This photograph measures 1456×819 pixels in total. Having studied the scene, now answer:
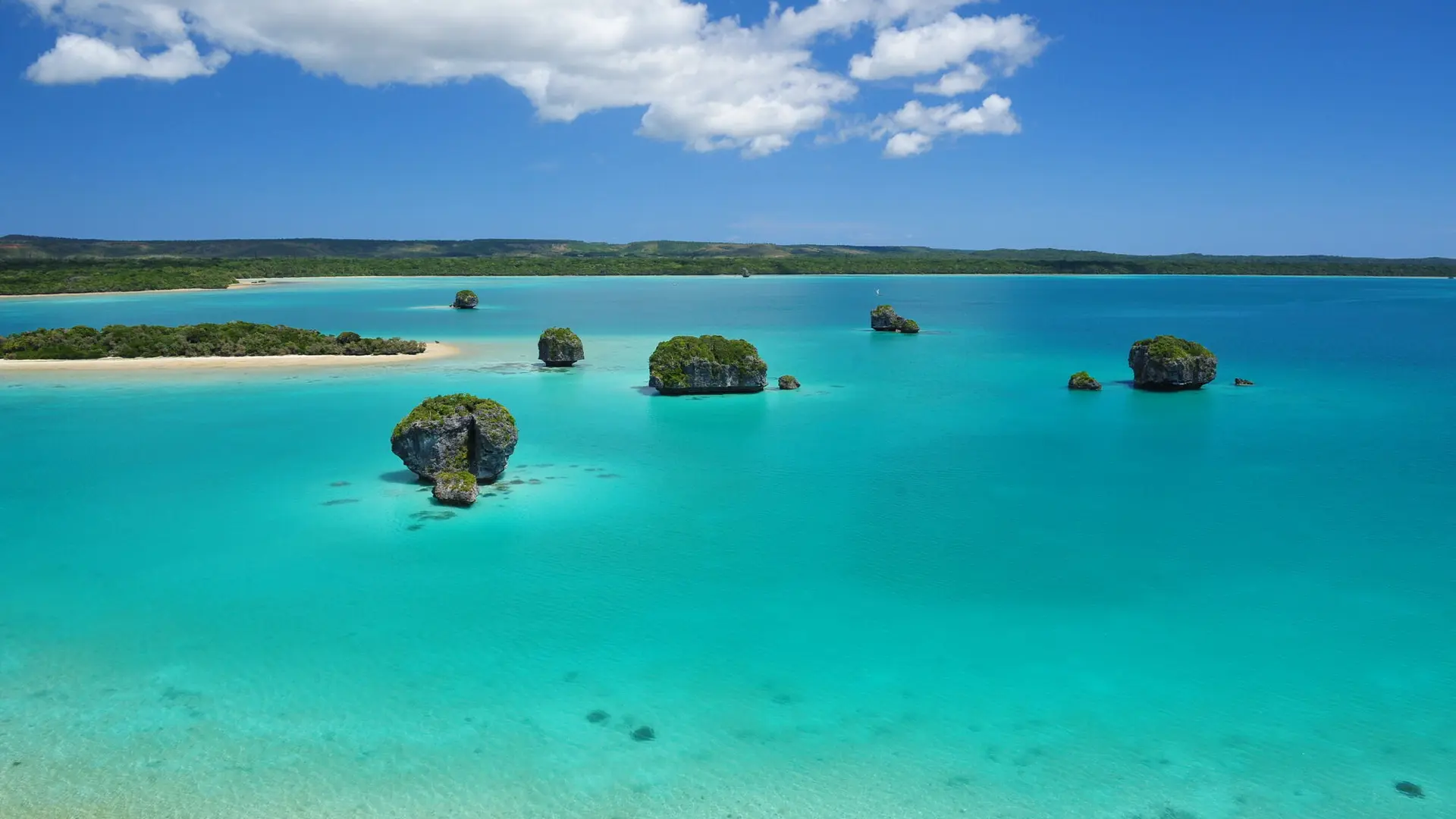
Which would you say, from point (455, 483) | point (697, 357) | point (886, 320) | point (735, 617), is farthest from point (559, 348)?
point (735, 617)

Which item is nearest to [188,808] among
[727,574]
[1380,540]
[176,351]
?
[727,574]

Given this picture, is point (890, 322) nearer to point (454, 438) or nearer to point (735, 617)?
point (454, 438)

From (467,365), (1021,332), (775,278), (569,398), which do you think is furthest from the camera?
(775,278)

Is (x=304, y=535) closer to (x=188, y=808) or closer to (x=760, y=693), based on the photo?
(x=188, y=808)

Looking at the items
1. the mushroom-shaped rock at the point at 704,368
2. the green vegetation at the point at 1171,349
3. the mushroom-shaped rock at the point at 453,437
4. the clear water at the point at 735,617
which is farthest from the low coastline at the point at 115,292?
the green vegetation at the point at 1171,349

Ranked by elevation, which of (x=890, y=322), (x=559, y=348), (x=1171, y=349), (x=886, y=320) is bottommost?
(x=559, y=348)

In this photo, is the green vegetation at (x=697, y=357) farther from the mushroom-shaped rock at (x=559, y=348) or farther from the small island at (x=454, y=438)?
the small island at (x=454, y=438)

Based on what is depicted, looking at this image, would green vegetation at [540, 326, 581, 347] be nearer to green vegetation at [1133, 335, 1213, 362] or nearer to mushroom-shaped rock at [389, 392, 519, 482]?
mushroom-shaped rock at [389, 392, 519, 482]
